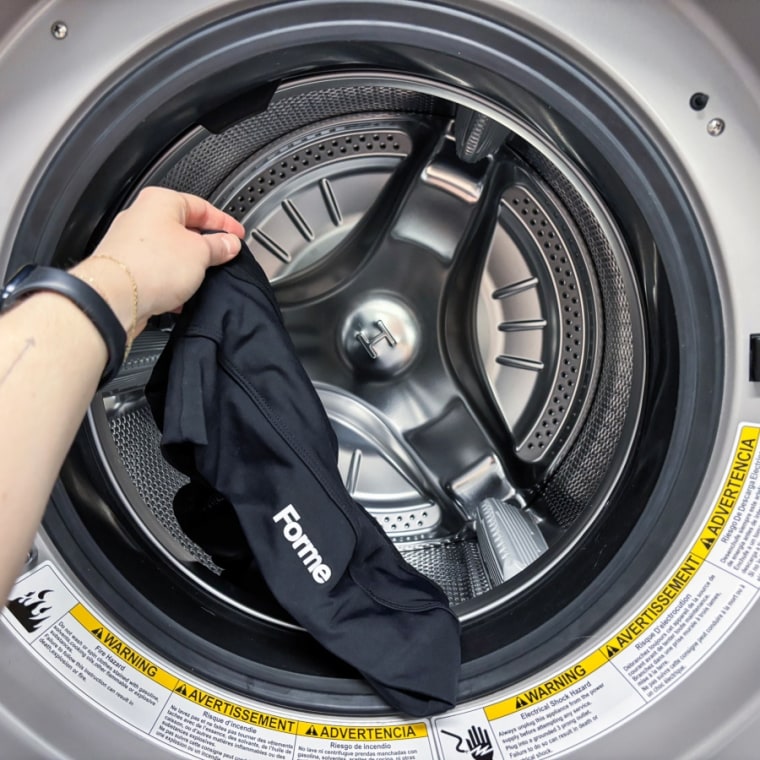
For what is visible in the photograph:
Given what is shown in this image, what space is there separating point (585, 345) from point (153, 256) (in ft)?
2.26

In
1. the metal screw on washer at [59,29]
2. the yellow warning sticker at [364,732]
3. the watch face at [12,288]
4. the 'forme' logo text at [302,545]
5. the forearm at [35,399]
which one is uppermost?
the metal screw on washer at [59,29]

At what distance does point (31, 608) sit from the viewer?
0.73m

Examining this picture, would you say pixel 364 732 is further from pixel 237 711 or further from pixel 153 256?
pixel 153 256

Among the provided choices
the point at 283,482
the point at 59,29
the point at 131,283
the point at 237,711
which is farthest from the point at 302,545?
the point at 59,29

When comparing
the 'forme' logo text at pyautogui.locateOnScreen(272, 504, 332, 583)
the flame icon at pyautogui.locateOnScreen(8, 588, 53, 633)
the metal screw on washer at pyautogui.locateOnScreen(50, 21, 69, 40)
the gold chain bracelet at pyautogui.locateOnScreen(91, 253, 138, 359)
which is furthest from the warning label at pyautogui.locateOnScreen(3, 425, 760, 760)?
the metal screw on washer at pyautogui.locateOnScreen(50, 21, 69, 40)

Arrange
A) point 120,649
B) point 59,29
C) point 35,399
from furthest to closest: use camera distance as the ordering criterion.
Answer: point 120,649, point 59,29, point 35,399

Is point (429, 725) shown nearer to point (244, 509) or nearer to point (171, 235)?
point (244, 509)

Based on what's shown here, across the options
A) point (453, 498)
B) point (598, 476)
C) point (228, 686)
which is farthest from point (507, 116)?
point (228, 686)

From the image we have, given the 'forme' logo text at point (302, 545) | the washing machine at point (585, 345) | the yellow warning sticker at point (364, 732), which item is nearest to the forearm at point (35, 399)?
the washing machine at point (585, 345)

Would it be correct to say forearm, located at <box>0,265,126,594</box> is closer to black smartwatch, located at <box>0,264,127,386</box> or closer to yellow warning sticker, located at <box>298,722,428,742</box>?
black smartwatch, located at <box>0,264,127,386</box>

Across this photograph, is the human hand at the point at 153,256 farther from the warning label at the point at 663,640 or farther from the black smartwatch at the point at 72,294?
the warning label at the point at 663,640

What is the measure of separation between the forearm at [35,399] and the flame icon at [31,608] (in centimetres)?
22

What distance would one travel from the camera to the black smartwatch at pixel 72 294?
58 centimetres

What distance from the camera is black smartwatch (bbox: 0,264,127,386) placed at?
0.58 m
